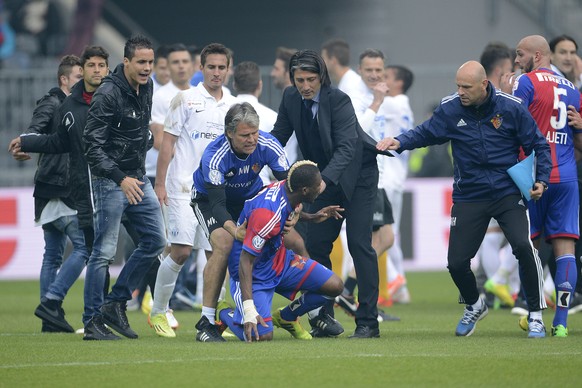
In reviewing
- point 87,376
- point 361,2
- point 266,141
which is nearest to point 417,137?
point 266,141

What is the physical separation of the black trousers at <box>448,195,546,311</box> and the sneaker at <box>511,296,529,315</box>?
2.81 meters

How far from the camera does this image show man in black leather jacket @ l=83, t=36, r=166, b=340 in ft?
31.0

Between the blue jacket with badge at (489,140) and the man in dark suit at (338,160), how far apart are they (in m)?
0.68

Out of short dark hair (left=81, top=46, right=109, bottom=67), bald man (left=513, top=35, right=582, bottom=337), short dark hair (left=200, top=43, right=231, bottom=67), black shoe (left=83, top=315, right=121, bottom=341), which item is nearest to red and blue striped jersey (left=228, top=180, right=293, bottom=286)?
black shoe (left=83, top=315, right=121, bottom=341)

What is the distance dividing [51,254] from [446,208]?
8.26 m

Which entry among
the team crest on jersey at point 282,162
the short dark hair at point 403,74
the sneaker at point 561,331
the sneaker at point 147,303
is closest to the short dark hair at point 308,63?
the team crest on jersey at point 282,162

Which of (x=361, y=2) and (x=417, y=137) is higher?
(x=361, y=2)

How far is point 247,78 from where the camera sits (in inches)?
506

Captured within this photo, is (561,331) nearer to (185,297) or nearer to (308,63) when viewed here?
(308,63)

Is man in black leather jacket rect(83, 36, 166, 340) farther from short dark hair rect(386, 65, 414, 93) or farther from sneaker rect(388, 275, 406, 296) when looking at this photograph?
short dark hair rect(386, 65, 414, 93)

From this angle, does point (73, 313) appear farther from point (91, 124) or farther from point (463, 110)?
point (463, 110)

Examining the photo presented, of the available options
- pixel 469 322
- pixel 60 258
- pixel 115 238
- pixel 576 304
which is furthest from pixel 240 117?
pixel 576 304

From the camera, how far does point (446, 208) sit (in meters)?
18.4

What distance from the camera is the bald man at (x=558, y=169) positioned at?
9922mm
